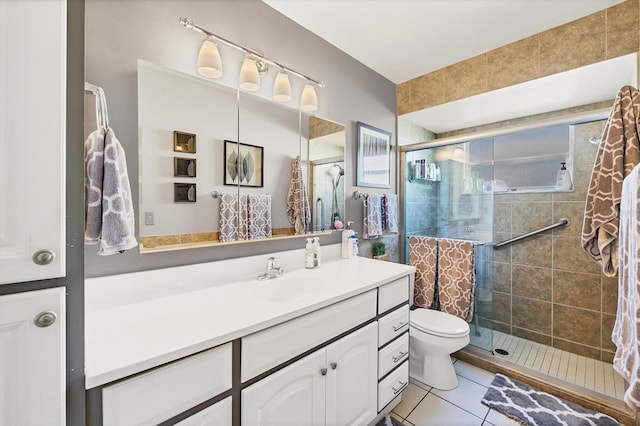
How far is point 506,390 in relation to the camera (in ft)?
5.91

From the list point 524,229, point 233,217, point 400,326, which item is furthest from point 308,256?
point 524,229

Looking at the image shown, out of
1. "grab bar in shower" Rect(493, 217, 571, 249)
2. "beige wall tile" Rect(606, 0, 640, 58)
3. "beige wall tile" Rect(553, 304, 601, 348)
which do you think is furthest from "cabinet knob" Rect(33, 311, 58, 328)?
"beige wall tile" Rect(553, 304, 601, 348)

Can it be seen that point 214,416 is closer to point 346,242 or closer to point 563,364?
point 346,242

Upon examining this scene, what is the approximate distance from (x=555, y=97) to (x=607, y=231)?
1438mm

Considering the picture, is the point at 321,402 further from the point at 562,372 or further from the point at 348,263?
the point at 562,372

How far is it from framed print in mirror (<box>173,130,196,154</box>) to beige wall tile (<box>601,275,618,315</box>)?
303cm

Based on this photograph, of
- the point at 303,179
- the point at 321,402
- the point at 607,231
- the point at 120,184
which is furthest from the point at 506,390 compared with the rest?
the point at 120,184

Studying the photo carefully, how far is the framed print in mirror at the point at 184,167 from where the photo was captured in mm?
1228

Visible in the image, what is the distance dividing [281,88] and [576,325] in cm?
295

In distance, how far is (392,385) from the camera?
1.52 meters

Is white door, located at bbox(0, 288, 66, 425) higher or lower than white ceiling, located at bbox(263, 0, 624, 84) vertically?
lower

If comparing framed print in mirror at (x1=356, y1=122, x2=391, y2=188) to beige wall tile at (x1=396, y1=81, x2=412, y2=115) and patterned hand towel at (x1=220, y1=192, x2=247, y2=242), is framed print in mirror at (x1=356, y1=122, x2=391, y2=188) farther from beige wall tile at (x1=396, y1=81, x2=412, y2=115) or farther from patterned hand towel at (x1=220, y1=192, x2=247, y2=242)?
patterned hand towel at (x1=220, y1=192, x2=247, y2=242)

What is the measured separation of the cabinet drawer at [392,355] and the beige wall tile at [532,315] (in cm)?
158

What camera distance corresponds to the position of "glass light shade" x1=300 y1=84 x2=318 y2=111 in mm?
1723
